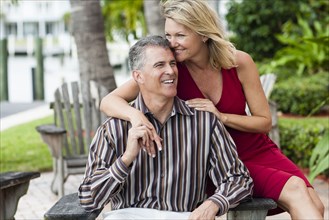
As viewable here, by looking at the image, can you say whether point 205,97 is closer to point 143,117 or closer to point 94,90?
point 143,117

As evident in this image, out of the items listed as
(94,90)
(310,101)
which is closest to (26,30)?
(310,101)

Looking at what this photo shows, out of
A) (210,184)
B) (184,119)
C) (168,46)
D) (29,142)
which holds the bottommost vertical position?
(29,142)

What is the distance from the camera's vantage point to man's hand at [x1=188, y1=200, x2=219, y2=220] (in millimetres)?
3568

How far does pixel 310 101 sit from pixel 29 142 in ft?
18.2

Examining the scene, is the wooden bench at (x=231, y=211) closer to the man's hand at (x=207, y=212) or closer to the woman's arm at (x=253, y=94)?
the man's hand at (x=207, y=212)

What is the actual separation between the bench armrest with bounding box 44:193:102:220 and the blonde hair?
1.01 m

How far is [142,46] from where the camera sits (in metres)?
3.70

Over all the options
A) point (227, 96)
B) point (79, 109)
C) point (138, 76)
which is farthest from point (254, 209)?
point (79, 109)

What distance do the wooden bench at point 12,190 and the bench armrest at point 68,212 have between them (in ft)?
2.11

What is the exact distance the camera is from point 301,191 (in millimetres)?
3746

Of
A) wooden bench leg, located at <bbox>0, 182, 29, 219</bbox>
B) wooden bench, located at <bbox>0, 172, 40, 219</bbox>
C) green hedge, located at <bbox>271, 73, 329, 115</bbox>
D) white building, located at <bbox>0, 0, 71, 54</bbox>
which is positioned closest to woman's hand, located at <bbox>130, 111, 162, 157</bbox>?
wooden bench, located at <bbox>0, 172, 40, 219</bbox>

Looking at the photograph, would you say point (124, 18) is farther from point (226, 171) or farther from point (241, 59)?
point (226, 171)

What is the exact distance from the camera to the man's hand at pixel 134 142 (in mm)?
3561

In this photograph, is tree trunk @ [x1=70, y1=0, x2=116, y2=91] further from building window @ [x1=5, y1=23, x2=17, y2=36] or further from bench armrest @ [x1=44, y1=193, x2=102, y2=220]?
building window @ [x1=5, y1=23, x2=17, y2=36]
